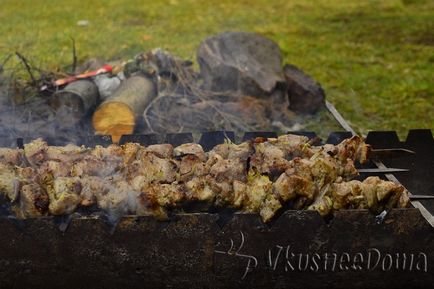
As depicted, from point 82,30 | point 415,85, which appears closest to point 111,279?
point 415,85

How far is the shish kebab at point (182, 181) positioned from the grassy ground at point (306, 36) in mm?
4146

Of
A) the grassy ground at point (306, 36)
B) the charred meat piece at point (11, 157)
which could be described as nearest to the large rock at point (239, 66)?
the grassy ground at point (306, 36)

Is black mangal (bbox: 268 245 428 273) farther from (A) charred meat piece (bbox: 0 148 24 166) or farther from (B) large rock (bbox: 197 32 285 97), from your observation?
(B) large rock (bbox: 197 32 285 97)

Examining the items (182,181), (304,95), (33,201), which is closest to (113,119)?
(304,95)

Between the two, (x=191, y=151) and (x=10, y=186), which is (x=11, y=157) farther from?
(x=191, y=151)

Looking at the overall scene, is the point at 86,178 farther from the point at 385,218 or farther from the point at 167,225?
the point at 385,218

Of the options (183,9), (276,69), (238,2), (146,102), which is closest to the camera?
(146,102)

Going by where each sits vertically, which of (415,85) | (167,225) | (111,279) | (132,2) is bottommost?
(132,2)

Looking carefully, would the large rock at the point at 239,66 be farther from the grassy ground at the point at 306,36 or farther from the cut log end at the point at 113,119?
the cut log end at the point at 113,119

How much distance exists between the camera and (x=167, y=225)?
12.9ft

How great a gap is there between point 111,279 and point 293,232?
124 cm

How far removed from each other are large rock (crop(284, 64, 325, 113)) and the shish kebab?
3.99 m

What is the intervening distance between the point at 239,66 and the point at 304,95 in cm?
102

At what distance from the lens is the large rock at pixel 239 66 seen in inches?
323
